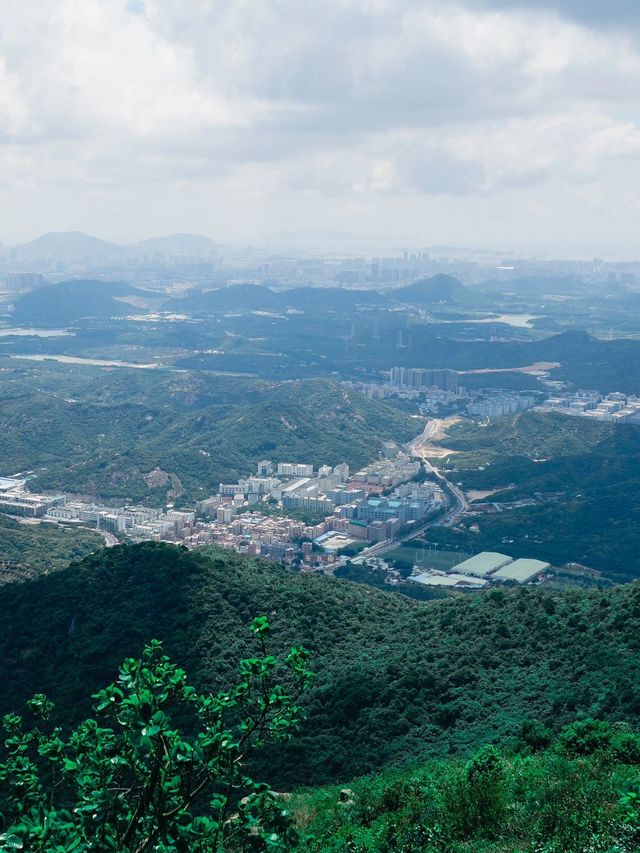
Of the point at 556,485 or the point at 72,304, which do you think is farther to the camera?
the point at 72,304

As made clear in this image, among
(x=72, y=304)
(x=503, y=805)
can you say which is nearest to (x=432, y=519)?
(x=503, y=805)

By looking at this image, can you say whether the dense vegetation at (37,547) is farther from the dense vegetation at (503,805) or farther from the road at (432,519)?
the dense vegetation at (503,805)

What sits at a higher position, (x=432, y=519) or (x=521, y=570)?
(x=521, y=570)

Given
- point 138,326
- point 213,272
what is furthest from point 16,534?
point 213,272

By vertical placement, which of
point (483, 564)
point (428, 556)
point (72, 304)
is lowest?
point (428, 556)

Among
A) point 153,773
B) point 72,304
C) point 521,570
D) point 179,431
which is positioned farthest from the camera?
point 72,304

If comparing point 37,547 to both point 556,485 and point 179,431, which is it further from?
point 179,431

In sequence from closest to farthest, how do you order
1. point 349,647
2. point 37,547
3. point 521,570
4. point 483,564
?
point 349,647 → point 37,547 → point 521,570 → point 483,564

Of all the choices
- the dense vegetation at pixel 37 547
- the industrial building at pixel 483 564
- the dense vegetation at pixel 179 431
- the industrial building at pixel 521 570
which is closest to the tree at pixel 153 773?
the dense vegetation at pixel 37 547
